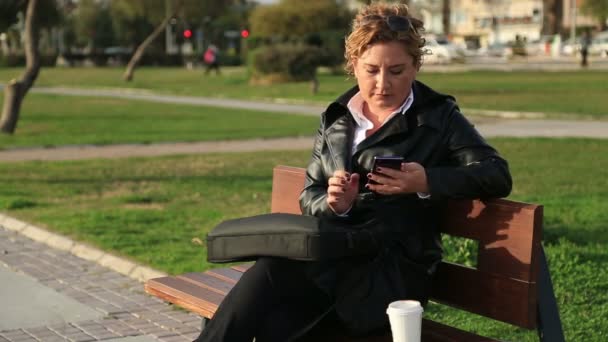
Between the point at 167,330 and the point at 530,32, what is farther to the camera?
the point at 530,32

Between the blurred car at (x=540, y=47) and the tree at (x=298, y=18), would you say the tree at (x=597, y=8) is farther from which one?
the tree at (x=298, y=18)

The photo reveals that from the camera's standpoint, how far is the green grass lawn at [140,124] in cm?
1686

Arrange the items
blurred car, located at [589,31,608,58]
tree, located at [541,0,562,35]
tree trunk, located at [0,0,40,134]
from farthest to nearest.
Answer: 1. tree, located at [541,0,562,35]
2. blurred car, located at [589,31,608,58]
3. tree trunk, located at [0,0,40,134]

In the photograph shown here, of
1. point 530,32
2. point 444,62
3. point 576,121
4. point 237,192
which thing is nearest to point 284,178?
point 237,192

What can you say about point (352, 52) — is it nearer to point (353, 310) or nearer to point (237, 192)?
point (353, 310)

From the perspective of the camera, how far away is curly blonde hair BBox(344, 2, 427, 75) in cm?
366

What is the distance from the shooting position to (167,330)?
5395mm

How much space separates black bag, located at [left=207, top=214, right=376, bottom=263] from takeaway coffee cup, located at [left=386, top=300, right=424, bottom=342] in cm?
44

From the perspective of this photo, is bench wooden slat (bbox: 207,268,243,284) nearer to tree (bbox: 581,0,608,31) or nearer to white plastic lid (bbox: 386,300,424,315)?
white plastic lid (bbox: 386,300,424,315)

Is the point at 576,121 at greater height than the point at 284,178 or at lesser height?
lesser

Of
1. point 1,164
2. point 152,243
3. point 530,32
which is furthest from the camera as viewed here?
point 530,32

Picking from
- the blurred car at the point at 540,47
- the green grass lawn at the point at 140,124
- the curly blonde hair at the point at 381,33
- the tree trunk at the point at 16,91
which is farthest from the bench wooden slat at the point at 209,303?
the blurred car at the point at 540,47

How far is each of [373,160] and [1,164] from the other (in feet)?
33.6

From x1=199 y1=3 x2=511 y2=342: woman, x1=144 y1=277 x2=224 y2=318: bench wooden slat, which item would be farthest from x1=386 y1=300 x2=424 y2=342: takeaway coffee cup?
x1=144 y1=277 x2=224 y2=318: bench wooden slat
